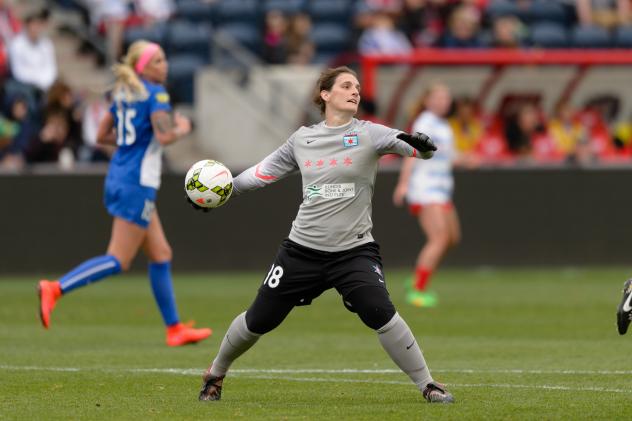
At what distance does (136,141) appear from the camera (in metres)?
12.1

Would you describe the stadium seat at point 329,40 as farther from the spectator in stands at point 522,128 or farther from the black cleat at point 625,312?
the black cleat at point 625,312

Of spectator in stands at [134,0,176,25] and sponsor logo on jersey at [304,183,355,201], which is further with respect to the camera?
spectator in stands at [134,0,176,25]

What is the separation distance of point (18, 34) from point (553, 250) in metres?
8.67

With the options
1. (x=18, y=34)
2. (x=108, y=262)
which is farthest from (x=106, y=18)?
(x=108, y=262)

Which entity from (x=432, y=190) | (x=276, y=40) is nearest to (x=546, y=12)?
(x=276, y=40)

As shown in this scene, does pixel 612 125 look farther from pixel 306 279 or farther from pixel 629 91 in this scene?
pixel 306 279

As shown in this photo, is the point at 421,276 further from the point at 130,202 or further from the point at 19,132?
the point at 19,132

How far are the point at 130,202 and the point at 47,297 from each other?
3.51 ft

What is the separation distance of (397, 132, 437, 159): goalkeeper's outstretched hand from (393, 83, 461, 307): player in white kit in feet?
25.4

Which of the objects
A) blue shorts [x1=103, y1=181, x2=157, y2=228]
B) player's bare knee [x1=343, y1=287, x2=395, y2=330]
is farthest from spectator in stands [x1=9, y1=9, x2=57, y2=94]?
player's bare knee [x1=343, y1=287, x2=395, y2=330]

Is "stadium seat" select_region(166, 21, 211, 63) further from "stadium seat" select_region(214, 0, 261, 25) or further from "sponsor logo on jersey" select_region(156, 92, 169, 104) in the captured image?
"sponsor logo on jersey" select_region(156, 92, 169, 104)

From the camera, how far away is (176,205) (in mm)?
20297

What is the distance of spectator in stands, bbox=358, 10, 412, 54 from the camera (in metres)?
24.7

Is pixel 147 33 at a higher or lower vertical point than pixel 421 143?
lower
